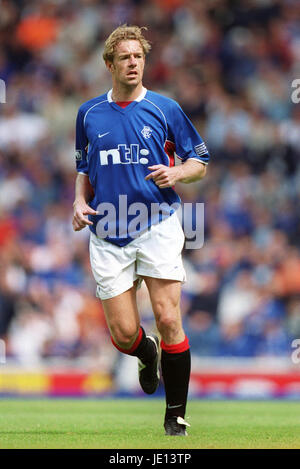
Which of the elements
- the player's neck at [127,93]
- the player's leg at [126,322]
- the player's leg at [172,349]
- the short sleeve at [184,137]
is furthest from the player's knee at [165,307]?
the player's neck at [127,93]

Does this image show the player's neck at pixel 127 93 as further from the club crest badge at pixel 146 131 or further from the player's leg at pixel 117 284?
the player's leg at pixel 117 284

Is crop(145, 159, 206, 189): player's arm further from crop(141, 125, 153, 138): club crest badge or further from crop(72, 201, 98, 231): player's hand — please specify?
crop(72, 201, 98, 231): player's hand

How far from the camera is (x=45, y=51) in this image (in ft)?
53.6

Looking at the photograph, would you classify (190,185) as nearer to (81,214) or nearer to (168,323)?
(81,214)

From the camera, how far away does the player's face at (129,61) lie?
5891mm

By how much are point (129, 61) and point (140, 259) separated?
129 cm

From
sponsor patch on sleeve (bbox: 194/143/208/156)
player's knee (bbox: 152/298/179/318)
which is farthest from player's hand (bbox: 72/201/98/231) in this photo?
sponsor patch on sleeve (bbox: 194/143/208/156)

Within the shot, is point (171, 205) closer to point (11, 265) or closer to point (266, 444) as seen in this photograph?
point (266, 444)

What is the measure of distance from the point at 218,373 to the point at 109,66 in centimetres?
Result: 625

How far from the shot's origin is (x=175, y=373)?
19.3ft

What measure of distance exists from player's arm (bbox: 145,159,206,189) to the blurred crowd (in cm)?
612

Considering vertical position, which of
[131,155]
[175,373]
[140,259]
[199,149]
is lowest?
[175,373]

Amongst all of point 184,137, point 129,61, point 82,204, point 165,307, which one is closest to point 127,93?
point 129,61

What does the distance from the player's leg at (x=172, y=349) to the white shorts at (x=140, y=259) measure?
0.31ft
